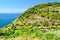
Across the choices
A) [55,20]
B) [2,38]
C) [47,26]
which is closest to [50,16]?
[55,20]

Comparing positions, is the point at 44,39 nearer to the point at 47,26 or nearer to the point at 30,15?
the point at 47,26

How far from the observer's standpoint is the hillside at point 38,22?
17.7m

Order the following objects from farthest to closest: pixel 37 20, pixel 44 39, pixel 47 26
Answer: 1. pixel 37 20
2. pixel 47 26
3. pixel 44 39

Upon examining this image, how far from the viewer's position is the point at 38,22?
65.5 ft

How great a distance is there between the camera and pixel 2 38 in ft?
52.3

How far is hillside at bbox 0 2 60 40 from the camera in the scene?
58.0 feet

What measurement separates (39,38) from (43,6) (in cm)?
1078

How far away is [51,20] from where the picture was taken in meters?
20.3

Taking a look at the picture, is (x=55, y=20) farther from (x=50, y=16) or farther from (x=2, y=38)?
(x=2, y=38)

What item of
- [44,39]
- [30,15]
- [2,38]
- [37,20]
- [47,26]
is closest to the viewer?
[44,39]

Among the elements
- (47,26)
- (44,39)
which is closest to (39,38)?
(44,39)

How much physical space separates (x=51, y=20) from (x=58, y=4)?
5.11 meters

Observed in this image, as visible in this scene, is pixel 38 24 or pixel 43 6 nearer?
pixel 38 24

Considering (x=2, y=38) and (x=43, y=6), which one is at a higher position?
(x=43, y=6)
